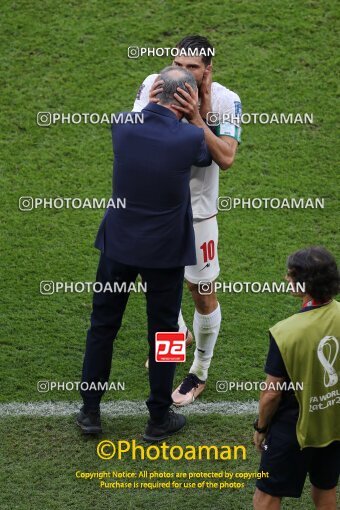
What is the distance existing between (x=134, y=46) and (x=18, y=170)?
1.70 metres

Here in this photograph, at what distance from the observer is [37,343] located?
6.34 metres

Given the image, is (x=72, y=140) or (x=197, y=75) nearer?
(x=197, y=75)

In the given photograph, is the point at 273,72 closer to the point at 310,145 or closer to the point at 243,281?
the point at 310,145

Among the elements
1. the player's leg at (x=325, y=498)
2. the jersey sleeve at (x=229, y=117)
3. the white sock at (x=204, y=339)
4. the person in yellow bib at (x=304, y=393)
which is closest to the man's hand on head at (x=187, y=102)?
the jersey sleeve at (x=229, y=117)

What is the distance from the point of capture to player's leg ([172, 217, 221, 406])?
581cm

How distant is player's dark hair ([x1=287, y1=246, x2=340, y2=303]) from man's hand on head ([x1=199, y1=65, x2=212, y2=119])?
1.56 meters

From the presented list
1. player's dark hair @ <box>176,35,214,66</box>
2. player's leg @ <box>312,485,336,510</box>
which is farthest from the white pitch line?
player's dark hair @ <box>176,35,214,66</box>

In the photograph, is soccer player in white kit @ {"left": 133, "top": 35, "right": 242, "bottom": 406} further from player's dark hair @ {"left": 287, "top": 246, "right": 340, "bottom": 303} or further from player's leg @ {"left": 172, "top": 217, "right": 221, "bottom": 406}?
player's dark hair @ {"left": 287, "top": 246, "right": 340, "bottom": 303}

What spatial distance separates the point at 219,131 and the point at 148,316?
1085 mm

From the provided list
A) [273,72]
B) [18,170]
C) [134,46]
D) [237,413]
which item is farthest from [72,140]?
[237,413]

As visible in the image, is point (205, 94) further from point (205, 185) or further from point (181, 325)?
point (181, 325)

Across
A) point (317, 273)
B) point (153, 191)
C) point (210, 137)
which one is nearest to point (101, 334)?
point (153, 191)

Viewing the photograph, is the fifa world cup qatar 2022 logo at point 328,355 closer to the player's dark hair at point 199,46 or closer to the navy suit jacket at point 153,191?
the navy suit jacket at point 153,191

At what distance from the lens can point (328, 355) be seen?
421cm
